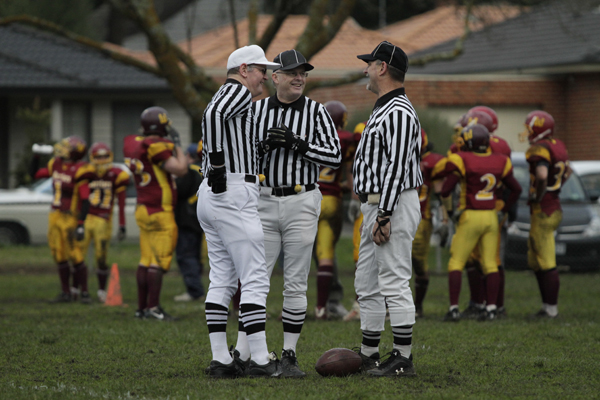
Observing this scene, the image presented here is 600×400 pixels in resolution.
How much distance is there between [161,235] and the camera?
369 inches

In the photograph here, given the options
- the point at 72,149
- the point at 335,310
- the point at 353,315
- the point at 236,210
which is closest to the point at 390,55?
the point at 236,210

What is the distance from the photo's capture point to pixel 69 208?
36.7ft

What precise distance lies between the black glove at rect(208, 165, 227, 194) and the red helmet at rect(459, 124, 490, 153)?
4.02 metres

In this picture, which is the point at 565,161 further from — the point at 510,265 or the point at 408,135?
the point at 510,265

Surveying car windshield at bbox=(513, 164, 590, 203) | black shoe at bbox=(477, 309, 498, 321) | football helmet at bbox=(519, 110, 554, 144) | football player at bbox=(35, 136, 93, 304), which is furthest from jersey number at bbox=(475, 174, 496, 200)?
car windshield at bbox=(513, 164, 590, 203)

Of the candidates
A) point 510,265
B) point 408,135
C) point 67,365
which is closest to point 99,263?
point 67,365

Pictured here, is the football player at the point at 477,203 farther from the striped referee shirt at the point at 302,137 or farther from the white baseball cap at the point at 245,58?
the white baseball cap at the point at 245,58

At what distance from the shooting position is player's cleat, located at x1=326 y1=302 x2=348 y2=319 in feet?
31.2

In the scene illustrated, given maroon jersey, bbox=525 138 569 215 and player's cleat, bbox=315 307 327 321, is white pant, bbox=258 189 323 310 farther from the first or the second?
maroon jersey, bbox=525 138 569 215

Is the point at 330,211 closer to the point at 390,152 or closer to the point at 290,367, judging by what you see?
the point at 390,152

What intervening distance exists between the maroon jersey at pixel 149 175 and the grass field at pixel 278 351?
136cm

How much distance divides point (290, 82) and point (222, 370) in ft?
7.34

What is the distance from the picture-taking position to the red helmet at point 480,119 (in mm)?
9398

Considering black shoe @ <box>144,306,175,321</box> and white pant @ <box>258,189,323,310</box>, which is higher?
white pant @ <box>258,189,323,310</box>
